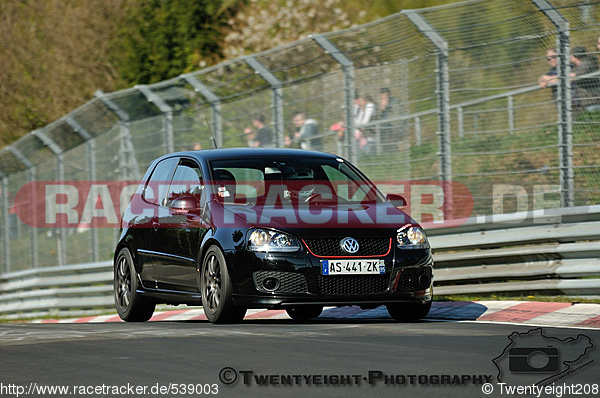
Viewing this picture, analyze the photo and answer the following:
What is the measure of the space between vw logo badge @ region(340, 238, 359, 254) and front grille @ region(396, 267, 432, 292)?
48cm

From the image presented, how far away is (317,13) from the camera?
3581 cm

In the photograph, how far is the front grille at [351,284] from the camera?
9721 millimetres

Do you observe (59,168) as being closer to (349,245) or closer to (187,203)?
(187,203)

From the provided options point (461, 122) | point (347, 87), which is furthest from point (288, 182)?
point (347, 87)

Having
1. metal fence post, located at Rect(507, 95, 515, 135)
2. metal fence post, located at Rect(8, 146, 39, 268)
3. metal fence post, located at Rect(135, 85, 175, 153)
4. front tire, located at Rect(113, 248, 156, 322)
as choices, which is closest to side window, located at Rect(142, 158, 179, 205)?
front tire, located at Rect(113, 248, 156, 322)

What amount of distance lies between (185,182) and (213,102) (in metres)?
6.08

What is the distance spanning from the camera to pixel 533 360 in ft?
22.9

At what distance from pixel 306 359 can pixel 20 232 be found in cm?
1728

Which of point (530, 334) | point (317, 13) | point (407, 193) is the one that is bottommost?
point (530, 334)

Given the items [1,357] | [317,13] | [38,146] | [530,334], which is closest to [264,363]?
[1,357]

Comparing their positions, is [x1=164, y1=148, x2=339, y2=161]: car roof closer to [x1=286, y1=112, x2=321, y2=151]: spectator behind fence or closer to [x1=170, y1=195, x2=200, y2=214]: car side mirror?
[x1=170, y1=195, x2=200, y2=214]: car side mirror

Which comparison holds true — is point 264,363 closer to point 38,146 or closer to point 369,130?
point 369,130

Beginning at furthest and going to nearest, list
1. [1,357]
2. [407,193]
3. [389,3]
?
[389,3]
[407,193]
[1,357]

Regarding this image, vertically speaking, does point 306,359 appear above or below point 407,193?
below
